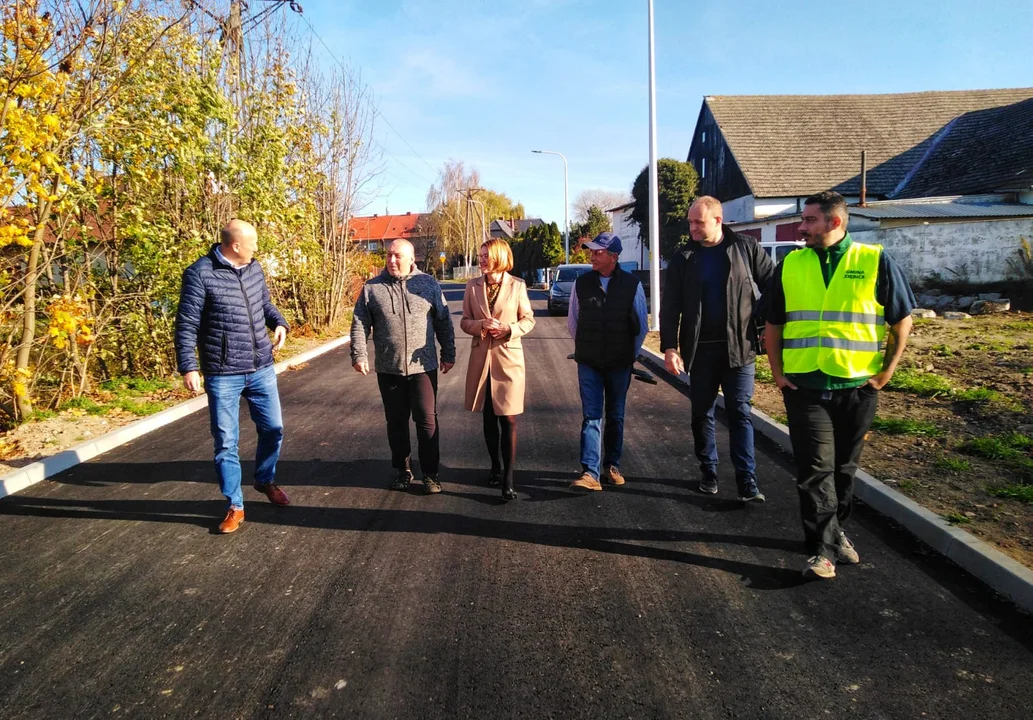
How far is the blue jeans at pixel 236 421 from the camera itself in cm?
427

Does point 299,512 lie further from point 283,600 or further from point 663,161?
point 663,161

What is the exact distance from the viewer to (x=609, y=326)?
4.83m

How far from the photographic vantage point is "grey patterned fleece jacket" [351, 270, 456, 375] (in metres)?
4.75

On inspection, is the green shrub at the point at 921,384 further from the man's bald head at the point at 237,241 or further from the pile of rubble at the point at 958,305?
the man's bald head at the point at 237,241

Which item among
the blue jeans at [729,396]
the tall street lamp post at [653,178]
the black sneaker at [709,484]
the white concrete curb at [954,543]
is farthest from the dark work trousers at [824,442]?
the tall street lamp post at [653,178]

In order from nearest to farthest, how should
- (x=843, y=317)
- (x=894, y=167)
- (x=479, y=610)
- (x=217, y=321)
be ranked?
(x=479, y=610)
(x=843, y=317)
(x=217, y=321)
(x=894, y=167)

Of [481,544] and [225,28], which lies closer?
[481,544]

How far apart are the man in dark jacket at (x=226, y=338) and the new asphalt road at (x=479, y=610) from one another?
52cm

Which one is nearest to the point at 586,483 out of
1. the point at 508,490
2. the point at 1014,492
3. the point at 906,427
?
the point at 508,490

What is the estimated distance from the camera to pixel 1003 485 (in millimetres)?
4535

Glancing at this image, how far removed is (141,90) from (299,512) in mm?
6228

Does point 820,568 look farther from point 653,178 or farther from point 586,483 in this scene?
point 653,178

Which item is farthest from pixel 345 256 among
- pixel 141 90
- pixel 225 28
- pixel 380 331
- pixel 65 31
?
pixel 380 331

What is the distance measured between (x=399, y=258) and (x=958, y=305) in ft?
51.2
